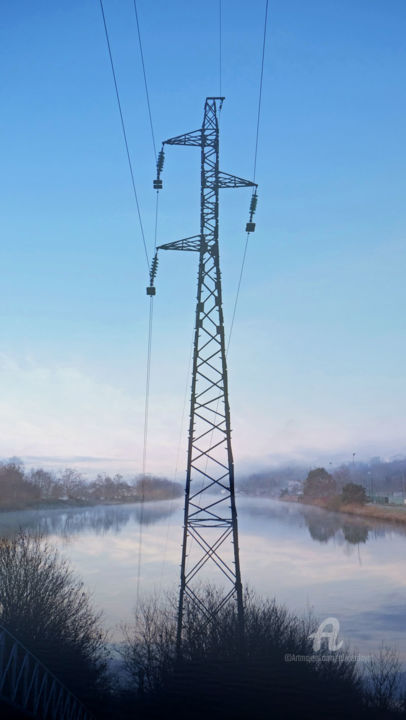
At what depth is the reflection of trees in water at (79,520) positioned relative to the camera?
94.5 feet

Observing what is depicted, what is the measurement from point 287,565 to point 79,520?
2024 cm

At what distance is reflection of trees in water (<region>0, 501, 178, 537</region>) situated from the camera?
28791mm

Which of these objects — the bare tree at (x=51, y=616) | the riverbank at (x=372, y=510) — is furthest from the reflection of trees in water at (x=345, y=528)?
the bare tree at (x=51, y=616)

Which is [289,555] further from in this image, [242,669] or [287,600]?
[242,669]

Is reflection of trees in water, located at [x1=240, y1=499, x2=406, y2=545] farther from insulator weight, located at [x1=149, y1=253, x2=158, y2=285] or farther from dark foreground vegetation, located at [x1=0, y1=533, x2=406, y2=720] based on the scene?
insulator weight, located at [x1=149, y1=253, x2=158, y2=285]

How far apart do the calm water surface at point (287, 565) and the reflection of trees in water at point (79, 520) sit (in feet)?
0.45

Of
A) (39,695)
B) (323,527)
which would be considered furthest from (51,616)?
(323,527)

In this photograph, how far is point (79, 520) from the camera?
44.6 meters

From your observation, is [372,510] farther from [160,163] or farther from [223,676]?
[160,163]

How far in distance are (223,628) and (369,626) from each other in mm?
13432

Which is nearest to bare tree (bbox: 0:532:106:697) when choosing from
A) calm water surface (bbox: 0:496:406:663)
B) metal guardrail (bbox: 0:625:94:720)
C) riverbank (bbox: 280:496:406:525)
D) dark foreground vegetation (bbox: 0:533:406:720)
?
dark foreground vegetation (bbox: 0:533:406:720)

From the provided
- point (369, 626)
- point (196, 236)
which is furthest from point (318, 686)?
point (369, 626)

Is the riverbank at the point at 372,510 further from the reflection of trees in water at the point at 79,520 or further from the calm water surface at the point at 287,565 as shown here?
the reflection of trees in water at the point at 79,520

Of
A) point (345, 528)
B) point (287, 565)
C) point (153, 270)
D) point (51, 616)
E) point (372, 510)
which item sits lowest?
point (287, 565)
